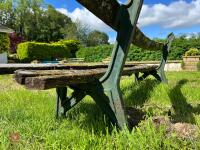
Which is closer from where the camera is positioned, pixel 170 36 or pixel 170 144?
pixel 170 144

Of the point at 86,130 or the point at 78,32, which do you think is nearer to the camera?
the point at 86,130

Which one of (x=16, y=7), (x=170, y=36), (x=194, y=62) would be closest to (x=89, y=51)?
(x=194, y=62)

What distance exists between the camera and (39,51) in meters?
40.7

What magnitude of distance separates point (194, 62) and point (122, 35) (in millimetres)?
19085

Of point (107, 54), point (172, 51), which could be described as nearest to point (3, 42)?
point (107, 54)

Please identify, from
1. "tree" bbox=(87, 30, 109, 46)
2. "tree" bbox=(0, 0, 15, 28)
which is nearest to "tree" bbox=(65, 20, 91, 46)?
"tree" bbox=(87, 30, 109, 46)

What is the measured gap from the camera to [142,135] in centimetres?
243

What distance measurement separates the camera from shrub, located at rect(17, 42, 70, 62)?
38844 mm

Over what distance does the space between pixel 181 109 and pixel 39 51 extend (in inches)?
1479

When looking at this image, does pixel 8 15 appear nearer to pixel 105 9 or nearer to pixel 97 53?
pixel 97 53

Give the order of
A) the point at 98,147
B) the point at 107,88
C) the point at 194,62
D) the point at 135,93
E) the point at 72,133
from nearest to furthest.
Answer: the point at 98,147, the point at 72,133, the point at 107,88, the point at 135,93, the point at 194,62

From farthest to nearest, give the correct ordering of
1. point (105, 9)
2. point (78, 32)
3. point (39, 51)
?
1. point (78, 32)
2. point (39, 51)
3. point (105, 9)

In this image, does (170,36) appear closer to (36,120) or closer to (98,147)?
(36,120)

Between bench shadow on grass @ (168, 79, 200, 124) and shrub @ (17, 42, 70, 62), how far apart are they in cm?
3463
